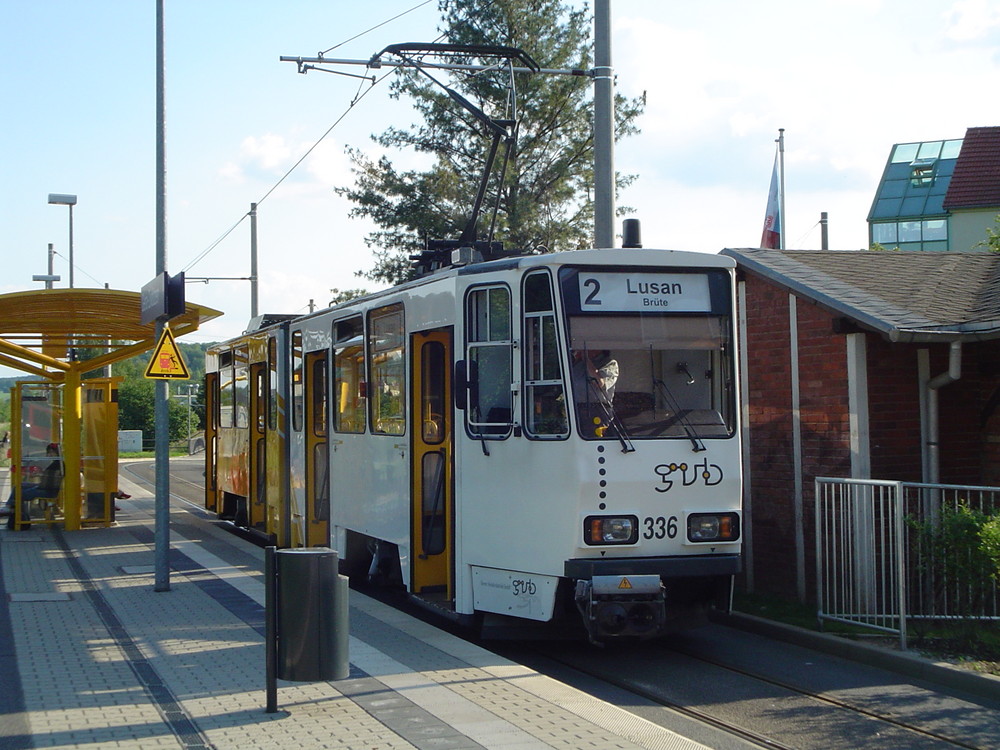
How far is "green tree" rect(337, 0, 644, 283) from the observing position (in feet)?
97.6

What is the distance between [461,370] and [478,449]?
26.0 inches

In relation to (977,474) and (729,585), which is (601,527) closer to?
(729,585)

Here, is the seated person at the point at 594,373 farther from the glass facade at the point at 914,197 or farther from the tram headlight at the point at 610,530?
the glass facade at the point at 914,197

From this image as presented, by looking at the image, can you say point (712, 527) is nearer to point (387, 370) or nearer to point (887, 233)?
point (387, 370)

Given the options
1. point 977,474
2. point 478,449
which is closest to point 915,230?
point 977,474

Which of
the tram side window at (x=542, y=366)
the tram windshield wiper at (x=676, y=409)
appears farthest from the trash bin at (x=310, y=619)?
the tram windshield wiper at (x=676, y=409)

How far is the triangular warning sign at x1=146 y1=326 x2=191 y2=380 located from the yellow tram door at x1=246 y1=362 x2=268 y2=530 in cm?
411

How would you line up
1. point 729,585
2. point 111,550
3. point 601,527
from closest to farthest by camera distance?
point 601,527, point 729,585, point 111,550

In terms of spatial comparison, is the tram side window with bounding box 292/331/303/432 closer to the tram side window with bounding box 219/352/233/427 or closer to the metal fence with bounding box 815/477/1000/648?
the tram side window with bounding box 219/352/233/427

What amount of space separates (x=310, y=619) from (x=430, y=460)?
3.61m

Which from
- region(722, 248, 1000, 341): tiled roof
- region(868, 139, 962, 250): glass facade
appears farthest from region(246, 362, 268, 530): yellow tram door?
region(868, 139, 962, 250): glass facade

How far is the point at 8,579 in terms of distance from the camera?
1290cm

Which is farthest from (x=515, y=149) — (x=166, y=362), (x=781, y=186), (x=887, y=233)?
(x=887, y=233)

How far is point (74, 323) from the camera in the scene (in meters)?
16.5
